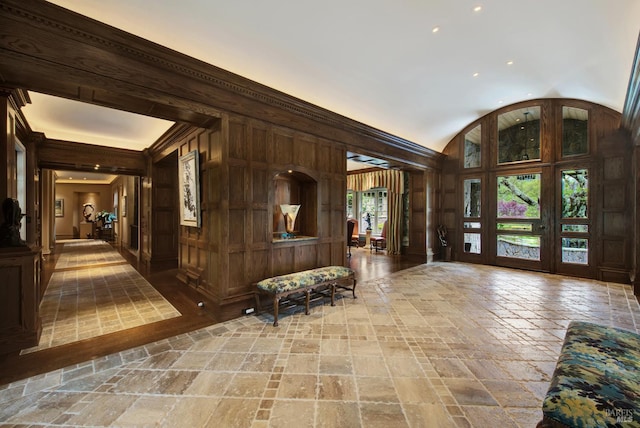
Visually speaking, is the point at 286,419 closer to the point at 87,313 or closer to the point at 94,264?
the point at 87,313

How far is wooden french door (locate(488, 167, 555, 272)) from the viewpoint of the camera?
591cm

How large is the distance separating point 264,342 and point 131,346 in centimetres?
127

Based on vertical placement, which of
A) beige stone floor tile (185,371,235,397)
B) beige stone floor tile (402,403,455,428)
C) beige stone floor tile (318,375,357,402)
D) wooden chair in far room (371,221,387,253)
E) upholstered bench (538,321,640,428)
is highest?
upholstered bench (538,321,640,428)

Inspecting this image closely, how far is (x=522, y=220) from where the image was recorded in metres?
6.25

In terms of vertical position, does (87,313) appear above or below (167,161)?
below

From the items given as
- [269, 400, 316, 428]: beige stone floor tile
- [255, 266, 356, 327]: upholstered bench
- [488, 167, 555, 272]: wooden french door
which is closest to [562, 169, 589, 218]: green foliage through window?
[488, 167, 555, 272]: wooden french door

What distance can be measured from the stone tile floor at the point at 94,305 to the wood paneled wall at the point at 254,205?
26.6 inches

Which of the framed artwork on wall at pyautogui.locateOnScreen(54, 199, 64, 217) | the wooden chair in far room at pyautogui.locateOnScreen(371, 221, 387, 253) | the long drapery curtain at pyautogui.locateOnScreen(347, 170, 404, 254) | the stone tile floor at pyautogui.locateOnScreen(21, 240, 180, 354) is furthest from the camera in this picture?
the framed artwork on wall at pyautogui.locateOnScreen(54, 199, 64, 217)

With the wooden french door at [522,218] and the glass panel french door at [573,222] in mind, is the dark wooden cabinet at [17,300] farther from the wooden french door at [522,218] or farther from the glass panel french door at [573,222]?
the glass panel french door at [573,222]

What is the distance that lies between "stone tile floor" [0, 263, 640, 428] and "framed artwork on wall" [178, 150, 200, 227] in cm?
182

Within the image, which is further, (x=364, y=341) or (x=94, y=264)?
(x=94, y=264)

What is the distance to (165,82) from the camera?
2.79m

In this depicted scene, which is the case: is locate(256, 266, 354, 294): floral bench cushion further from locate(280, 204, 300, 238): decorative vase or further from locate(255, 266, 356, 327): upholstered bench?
locate(280, 204, 300, 238): decorative vase

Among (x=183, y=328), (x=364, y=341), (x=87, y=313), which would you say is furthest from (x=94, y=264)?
(x=364, y=341)
